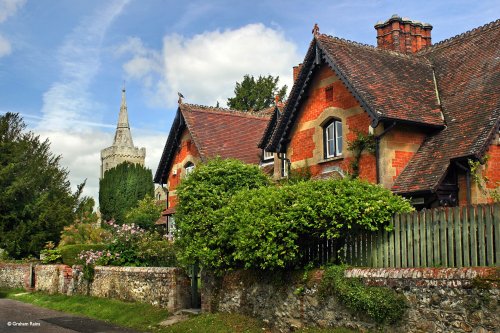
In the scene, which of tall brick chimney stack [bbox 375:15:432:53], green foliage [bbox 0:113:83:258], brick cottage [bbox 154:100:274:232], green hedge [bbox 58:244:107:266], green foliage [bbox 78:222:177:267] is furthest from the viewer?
green foliage [bbox 0:113:83:258]

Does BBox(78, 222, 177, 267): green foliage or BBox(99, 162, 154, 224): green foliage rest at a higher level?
BBox(99, 162, 154, 224): green foliage

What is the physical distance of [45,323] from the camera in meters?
17.8

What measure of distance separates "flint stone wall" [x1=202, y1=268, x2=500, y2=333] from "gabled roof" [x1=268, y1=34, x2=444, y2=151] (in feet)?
22.1

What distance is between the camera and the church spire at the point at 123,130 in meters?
97.8

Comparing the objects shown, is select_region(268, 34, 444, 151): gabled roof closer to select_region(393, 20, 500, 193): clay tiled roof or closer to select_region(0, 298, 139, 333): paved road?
select_region(393, 20, 500, 193): clay tiled roof

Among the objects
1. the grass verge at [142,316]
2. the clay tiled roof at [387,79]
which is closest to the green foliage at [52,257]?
the grass verge at [142,316]

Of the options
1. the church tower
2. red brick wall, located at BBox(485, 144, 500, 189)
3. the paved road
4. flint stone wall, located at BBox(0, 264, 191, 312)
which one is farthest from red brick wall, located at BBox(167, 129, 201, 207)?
the church tower

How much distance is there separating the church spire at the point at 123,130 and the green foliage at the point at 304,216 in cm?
8617

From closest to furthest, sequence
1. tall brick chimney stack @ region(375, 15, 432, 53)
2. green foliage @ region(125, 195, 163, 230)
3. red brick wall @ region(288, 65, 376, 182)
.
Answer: red brick wall @ region(288, 65, 376, 182)
tall brick chimney stack @ region(375, 15, 432, 53)
green foliage @ region(125, 195, 163, 230)

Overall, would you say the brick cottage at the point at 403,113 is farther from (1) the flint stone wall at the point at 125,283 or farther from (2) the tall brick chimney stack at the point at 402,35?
(1) the flint stone wall at the point at 125,283

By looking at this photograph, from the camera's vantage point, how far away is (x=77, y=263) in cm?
2578

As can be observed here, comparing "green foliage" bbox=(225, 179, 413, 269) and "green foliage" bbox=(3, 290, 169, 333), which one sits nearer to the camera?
"green foliage" bbox=(225, 179, 413, 269)

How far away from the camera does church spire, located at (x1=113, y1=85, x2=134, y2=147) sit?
9784 centimetres

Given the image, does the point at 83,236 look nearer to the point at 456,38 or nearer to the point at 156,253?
the point at 156,253
